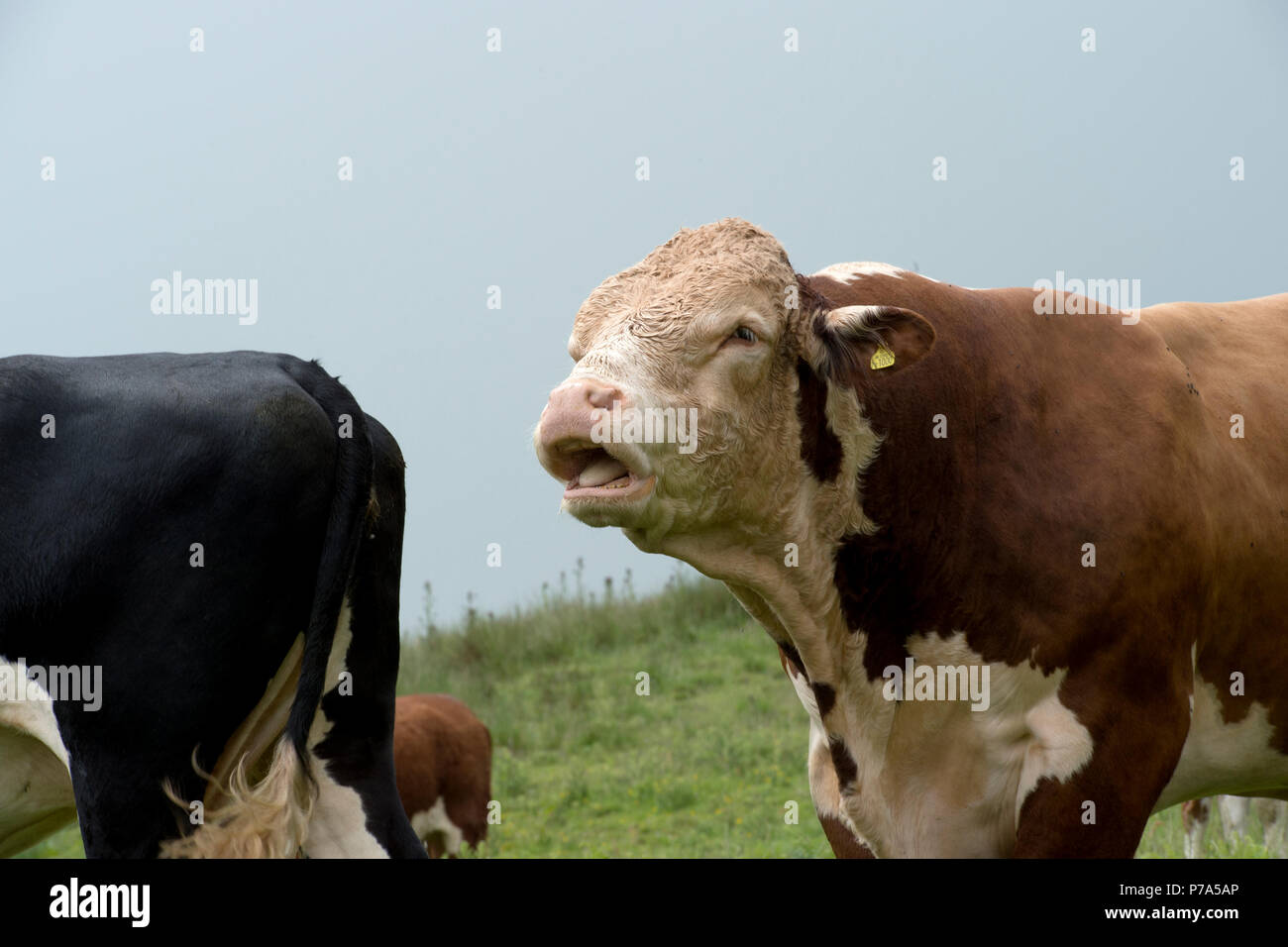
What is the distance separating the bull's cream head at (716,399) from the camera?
10.8 ft

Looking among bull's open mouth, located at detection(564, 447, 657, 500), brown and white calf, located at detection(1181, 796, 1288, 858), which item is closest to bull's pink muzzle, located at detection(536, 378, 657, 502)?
bull's open mouth, located at detection(564, 447, 657, 500)

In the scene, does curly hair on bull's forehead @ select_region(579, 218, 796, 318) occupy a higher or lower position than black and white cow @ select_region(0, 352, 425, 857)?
higher

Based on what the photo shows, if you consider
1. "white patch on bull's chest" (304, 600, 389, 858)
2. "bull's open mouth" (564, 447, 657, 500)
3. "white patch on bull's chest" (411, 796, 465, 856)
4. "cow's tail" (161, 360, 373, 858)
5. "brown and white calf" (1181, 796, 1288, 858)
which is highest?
"bull's open mouth" (564, 447, 657, 500)

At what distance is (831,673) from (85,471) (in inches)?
89.9

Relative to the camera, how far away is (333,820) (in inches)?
154

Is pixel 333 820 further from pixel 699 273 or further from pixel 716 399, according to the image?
pixel 699 273

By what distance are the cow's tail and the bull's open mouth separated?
35.4 inches

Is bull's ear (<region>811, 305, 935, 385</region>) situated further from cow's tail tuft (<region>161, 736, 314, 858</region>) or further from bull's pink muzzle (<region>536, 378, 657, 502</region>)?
cow's tail tuft (<region>161, 736, 314, 858</region>)

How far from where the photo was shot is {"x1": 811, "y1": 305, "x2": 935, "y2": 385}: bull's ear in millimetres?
3682

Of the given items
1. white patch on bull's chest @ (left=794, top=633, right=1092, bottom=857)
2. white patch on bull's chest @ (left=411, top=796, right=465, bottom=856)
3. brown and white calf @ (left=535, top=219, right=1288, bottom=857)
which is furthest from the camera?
white patch on bull's chest @ (left=411, top=796, right=465, bottom=856)

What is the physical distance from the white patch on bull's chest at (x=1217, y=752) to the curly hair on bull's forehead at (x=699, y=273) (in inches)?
72.1

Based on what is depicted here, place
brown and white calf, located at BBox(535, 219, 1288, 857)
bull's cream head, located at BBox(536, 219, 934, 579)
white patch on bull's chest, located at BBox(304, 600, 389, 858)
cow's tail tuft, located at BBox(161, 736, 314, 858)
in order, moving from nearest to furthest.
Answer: bull's cream head, located at BBox(536, 219, 934, 579), cow's tail tuft, located at BBox(161, 736, 314, 858), brown and white calf, located at BBox(535, 219, 1288, 857), white patch on bull's chest, located at BBox(304, 600, 389, 858)

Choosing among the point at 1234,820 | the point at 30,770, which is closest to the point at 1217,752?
the point at 30,770
